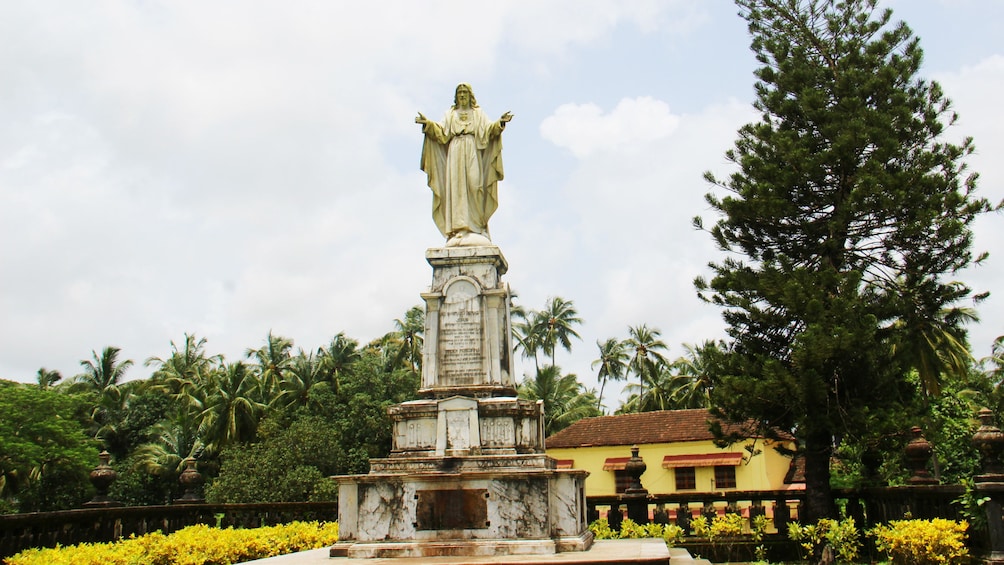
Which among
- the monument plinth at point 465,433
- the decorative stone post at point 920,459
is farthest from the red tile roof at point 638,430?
the monument plinth at point 465,433

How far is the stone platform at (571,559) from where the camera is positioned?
21.7ft

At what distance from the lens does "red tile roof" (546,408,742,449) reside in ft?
87.0

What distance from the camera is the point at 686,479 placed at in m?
26.1

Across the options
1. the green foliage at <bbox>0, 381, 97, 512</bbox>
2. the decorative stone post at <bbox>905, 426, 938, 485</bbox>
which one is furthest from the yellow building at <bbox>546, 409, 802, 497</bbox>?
the green foliage at <bbox>0, 381, 97, 512</bbox>

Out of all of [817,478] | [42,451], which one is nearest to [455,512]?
[817,478]

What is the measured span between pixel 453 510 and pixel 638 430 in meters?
20.5

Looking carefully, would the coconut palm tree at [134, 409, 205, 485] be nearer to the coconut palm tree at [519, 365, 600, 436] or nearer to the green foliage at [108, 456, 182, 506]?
the green foliage at [108, 456, 182, 506]

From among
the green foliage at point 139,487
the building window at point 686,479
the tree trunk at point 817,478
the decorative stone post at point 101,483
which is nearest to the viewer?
the decorative stone post at point 101,483

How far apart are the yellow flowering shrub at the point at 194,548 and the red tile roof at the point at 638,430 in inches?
692

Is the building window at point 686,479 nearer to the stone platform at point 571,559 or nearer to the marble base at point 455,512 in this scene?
the stone platform at point 571,559

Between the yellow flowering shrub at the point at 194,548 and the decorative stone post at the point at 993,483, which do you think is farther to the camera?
the decorative stone post at the point at 993,483

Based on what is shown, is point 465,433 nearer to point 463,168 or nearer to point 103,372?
Result: point 463,168

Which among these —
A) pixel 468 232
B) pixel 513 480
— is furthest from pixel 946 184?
pixel 513 480

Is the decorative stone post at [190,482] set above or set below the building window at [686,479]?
above
